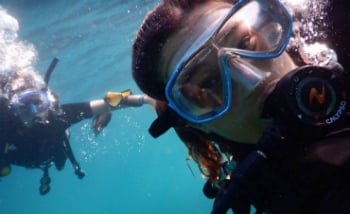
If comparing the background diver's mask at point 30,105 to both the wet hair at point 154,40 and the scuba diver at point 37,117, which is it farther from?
the wet hair at point 154,40

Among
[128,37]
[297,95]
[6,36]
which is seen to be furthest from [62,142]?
[128,37]

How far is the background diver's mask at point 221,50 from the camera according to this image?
7.20 ft

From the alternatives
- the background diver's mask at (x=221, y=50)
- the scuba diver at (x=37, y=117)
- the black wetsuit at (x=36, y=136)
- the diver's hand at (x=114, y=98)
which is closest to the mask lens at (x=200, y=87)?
the background diver's mask at (x=221, y=50)

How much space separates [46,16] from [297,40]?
579 inches

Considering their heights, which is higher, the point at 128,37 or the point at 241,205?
the point at 241,205

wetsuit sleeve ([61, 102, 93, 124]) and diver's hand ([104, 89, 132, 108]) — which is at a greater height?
diver's hand ([104, 89, 132, 108])

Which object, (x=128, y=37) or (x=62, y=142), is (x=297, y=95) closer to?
(x=62, y=142)

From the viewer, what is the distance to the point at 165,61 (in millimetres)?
2479

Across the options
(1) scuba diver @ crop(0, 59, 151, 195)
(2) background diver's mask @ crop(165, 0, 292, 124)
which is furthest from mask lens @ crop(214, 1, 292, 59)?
(1) scuba diver @ crop(0, 59, 151, 195)

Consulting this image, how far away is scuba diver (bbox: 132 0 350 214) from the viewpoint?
59.7 inches

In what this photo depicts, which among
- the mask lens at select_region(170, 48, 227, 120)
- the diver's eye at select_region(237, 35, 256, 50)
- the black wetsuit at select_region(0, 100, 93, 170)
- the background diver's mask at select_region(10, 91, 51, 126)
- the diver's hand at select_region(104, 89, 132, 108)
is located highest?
the diver's eye at select_region(237, 35, 256, 50)

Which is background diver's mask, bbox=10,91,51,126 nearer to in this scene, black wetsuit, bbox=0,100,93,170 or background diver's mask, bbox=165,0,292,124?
black wetsuit, bbox=0,100,93,170

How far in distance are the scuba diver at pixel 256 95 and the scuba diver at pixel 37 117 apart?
22.1 ft

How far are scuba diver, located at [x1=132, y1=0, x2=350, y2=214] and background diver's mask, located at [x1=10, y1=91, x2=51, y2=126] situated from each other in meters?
6.98
